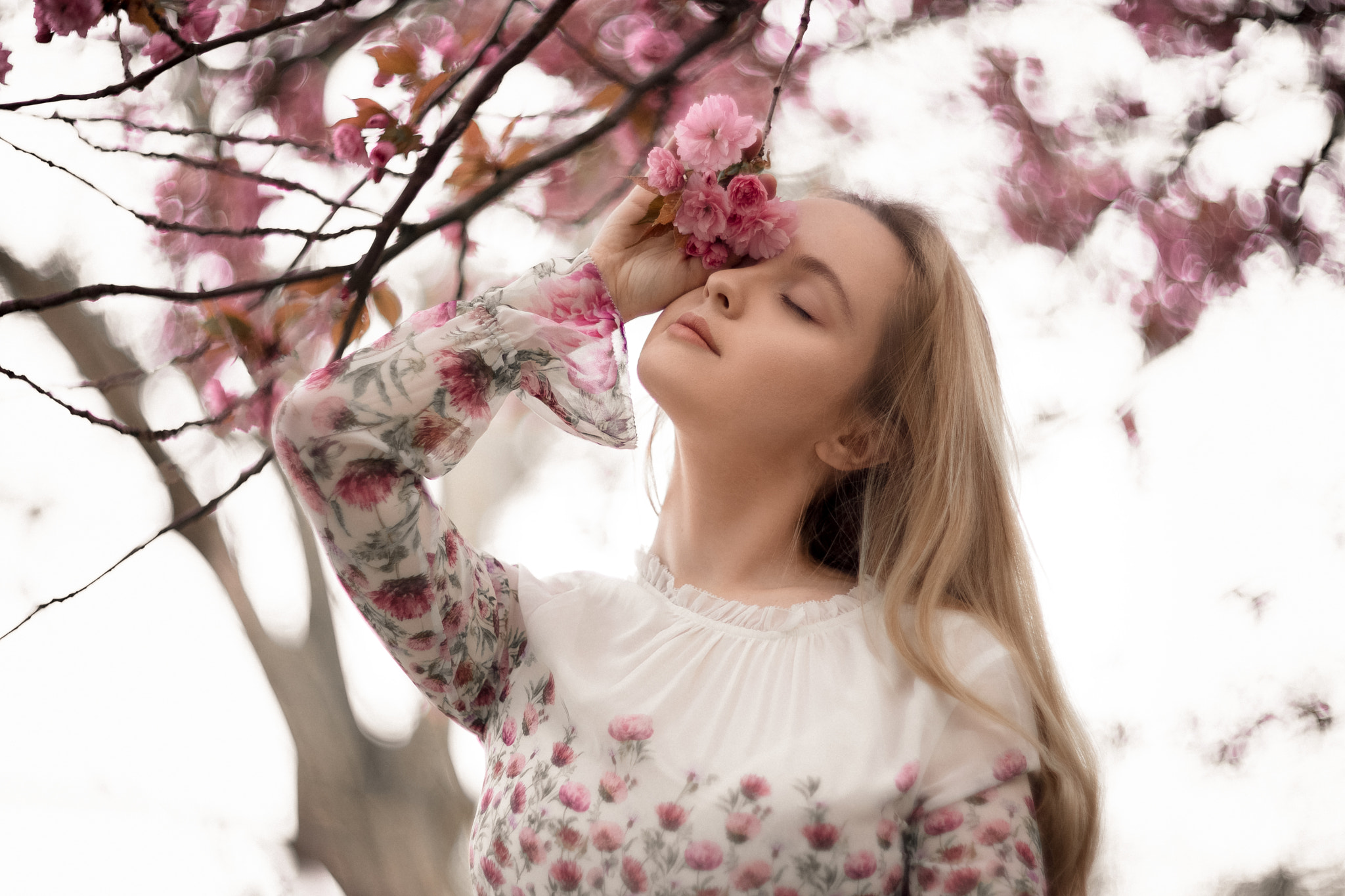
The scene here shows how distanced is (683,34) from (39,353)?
5.01 ft

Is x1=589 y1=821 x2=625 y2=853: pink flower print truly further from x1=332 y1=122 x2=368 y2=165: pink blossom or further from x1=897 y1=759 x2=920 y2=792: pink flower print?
x1=332 y1=122 x2=368 y2=165: pink blossom

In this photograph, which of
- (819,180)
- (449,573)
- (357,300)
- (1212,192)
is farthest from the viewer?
(1212,192)

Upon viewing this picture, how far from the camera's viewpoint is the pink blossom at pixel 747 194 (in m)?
0.98

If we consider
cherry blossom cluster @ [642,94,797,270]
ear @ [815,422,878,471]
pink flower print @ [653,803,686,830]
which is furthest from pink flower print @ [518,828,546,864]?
cherry blossom cluster @ [642,94,797,270]

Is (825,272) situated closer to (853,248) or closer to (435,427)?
(853,248)

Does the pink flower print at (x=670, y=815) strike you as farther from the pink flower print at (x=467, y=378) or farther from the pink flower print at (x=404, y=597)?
the pink flower print at (x=467, y=378)

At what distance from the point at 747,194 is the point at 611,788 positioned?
0.64 meters

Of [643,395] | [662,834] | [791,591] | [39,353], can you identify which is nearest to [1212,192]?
[643,395]

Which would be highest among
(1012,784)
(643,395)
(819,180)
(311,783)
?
(819,180)

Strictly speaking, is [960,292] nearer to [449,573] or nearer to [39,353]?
[449,573]

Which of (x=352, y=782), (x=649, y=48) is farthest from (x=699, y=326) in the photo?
(x=352, y=782)

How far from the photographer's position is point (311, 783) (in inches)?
83.6

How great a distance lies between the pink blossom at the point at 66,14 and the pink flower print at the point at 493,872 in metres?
0.91

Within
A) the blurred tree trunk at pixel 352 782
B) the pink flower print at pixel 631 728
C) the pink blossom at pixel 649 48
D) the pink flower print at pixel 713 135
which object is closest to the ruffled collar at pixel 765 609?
the pink flower print at pixel 631 728
